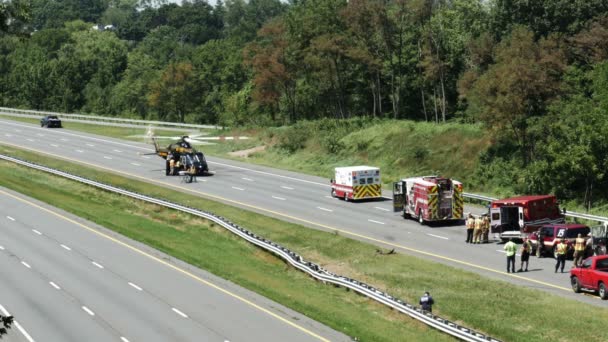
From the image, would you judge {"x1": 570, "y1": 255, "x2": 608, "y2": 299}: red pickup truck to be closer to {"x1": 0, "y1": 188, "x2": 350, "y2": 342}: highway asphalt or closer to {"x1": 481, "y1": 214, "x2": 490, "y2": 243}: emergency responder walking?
{"x1": 481, "y1": 214, "x2": 490, "y2": 243}: emergency responder walking

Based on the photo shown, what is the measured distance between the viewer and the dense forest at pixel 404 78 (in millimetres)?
58094

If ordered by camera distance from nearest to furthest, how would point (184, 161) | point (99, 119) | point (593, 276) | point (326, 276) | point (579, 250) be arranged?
point (593, 276) < point (326, 276) < point (579, 250) < point (184, 161) < point (99, 119)

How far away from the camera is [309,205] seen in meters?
58.9

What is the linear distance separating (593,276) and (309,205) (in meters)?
27.6

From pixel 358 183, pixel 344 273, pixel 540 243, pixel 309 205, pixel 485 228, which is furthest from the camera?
pixel 358 183

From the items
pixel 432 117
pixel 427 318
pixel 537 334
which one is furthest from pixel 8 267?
pixel 432 117

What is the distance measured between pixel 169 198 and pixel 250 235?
706 inches

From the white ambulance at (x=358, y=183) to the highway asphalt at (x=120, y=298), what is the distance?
18.0 meters

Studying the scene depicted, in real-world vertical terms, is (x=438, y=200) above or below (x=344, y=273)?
above

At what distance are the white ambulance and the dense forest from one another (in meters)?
9.50

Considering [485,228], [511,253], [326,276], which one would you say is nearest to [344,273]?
[326,276]

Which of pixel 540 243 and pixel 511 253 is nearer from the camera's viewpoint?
pixel 511 253

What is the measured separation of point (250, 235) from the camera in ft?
152

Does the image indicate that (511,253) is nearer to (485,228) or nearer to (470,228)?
(485,228)
